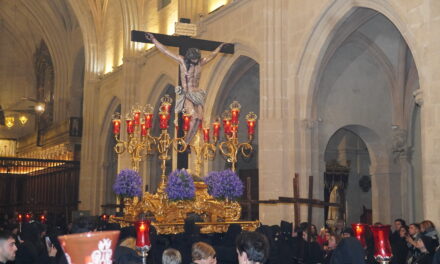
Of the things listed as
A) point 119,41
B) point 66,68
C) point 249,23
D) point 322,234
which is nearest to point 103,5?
point 119,41

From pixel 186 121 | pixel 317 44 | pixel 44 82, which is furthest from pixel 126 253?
pixel 44 82

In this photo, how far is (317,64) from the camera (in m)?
13.8

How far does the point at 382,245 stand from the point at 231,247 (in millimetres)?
3101

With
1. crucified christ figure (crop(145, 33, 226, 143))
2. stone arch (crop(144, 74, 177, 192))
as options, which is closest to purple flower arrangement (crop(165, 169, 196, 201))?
crucified christ figure (crop(145, 33, 226, 143))

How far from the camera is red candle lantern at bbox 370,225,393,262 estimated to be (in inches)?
198

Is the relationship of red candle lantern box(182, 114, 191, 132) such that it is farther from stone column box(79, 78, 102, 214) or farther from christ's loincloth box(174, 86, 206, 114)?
stone column box(79, 78, 102, 214)

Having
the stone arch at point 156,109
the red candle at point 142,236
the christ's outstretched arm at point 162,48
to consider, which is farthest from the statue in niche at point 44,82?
the red candle at point 142,236

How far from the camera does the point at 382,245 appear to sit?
16.7ft

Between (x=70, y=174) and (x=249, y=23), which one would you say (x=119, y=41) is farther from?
(x=249, y=23)

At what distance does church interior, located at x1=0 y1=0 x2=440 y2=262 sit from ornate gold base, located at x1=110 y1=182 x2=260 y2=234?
0.64 metres

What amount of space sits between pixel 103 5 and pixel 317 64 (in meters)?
15.8

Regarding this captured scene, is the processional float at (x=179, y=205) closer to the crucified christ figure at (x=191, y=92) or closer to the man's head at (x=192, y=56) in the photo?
the crucified christ figure at (x=191, y=92)

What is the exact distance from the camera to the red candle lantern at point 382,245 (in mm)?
5023

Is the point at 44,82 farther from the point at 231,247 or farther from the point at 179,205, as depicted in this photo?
the point at 231,247
